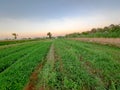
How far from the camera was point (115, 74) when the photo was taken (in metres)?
8.68

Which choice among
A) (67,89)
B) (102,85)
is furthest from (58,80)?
(102,85)

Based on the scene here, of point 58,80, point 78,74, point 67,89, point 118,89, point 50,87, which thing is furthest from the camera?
point 78,74

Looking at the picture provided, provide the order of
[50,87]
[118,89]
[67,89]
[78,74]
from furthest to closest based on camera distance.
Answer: [78,74], [50,87], [67,89], [118,89]

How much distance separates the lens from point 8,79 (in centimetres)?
950

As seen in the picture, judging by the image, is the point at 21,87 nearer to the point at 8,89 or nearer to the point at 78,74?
the point at 8,89

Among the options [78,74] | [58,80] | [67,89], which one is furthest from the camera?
[78,74]

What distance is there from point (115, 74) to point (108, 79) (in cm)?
94

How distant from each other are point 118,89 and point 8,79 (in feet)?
19.2

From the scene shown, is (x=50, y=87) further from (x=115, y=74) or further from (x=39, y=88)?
(x=115, y=74)

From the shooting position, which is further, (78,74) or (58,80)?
(78,74)

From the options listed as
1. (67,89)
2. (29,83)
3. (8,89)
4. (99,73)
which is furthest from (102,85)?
(8,89)

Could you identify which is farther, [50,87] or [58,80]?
[58,80]

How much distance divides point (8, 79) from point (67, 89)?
405 cm

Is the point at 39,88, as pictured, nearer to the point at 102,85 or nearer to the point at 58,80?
the point at 58,80
